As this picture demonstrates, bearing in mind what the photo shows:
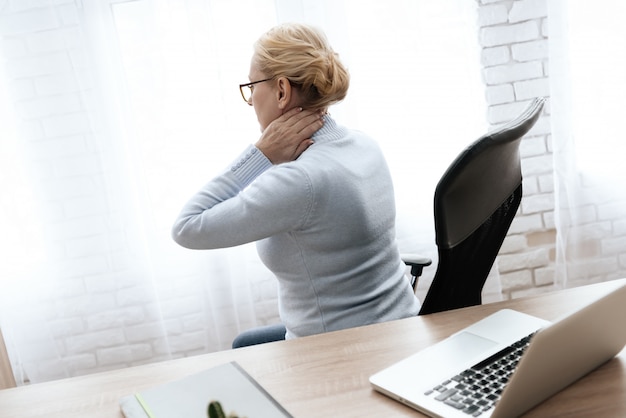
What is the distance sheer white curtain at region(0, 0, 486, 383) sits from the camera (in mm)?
2352

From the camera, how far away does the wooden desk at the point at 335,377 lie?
904 millimetres

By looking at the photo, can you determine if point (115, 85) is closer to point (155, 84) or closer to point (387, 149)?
point (155, 84)

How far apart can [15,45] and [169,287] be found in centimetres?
100

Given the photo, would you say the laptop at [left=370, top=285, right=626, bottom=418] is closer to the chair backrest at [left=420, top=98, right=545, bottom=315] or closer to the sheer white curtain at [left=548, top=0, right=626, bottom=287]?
the chair backrest at [left=420, top=98, right=545, bottom=315]

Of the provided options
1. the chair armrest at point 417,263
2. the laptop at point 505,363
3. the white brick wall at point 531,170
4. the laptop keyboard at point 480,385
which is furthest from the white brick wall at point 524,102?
the laptop keyboard at point 480,385

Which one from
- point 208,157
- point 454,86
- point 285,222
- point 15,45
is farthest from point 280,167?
point 15,45

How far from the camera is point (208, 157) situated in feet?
7.95

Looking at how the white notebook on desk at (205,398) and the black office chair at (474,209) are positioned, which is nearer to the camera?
the white notebook on desk at (205,398)

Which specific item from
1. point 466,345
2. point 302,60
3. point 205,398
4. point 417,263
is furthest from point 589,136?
point 205,398

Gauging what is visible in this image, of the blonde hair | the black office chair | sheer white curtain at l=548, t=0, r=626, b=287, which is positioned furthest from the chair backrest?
sheer white curtain at l=548, t=0, r=626, b=287

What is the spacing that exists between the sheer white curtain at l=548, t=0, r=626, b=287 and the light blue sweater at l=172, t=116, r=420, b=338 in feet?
4.04

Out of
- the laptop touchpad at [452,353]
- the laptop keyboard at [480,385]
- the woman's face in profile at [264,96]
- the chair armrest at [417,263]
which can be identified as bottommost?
the chair armrest at [417,263]

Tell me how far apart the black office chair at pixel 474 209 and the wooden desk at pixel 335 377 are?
0.28ft

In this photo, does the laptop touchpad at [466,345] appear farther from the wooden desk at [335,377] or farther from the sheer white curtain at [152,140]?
the sheer white curtain at [152,140]
